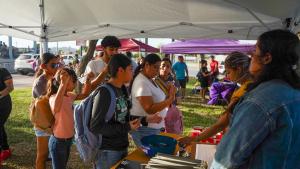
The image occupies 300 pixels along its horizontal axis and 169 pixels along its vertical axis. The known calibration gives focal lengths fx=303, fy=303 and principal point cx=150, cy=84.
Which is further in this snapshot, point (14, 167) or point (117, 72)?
point (14, 167)

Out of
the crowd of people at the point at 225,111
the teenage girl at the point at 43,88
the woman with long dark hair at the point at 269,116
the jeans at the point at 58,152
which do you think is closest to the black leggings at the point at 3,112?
the crowd of people at the point at 225,111

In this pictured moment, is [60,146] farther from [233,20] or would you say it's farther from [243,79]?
[233,20]

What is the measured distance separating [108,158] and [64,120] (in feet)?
2.80

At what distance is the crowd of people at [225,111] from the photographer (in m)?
1.15

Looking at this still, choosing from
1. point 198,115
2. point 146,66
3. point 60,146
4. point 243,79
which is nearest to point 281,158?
point 243,79

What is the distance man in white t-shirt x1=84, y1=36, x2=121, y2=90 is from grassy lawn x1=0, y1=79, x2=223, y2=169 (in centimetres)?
173

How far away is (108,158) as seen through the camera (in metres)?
2.32

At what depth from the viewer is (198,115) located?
8.38 m

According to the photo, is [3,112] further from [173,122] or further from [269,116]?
[269,116]

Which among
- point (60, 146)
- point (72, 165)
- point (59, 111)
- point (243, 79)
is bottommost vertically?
point (72, 165)

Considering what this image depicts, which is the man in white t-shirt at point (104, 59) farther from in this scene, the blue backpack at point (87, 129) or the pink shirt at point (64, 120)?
the blue backpack at point (87, 129)

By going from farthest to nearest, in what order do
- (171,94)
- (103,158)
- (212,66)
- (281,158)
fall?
(212,66) < (171,94) < (103,158) < (281,158)

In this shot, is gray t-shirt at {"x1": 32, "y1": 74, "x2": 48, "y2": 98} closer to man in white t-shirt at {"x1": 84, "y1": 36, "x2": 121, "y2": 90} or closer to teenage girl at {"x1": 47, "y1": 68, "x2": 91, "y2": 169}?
man in white t-shirt at {"x1": 84, "y1": 36, "x2": 121, "y2": 90}

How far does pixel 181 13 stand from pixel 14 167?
3.36m
